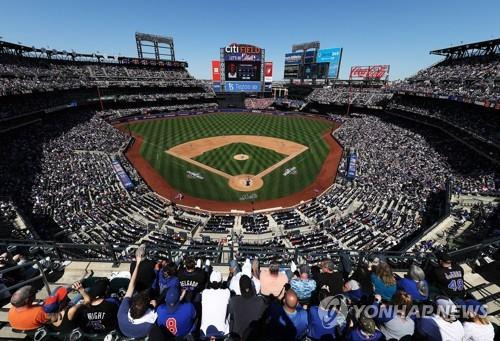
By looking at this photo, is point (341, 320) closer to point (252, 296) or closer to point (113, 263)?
point (252, 296)

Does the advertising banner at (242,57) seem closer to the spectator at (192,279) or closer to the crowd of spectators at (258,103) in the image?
the crowd of spectators at (258,103)

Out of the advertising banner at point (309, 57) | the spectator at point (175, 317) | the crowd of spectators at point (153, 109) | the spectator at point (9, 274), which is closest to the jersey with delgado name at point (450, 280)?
the spectator at point (175, 317)

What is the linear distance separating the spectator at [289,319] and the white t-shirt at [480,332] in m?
2.96

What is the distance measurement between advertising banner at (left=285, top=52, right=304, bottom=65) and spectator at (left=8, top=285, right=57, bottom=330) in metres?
→ 103

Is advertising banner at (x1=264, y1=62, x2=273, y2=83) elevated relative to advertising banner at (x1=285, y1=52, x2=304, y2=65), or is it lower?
lower

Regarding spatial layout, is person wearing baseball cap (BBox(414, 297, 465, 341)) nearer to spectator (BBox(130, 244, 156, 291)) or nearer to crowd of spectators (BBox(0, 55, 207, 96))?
spectator (BBox(130, 244, 156, 291))

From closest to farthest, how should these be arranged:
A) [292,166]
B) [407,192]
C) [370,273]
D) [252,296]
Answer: [252,296] → [370,273] → [407,192] → [292,166]

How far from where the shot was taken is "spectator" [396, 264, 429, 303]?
18.6 feet

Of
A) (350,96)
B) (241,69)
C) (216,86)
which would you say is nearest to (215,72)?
(216,86)

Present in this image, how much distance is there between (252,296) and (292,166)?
33.1 metres

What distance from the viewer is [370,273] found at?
6.45 m

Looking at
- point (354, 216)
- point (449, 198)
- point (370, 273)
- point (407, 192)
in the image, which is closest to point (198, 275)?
point (370, 273)

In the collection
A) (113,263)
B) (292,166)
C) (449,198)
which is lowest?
(292,166)

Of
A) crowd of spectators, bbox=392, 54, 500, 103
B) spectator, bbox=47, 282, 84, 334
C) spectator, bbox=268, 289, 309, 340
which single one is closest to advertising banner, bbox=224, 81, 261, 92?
crowd of spectators, bbox=392, 54, 500, 103
